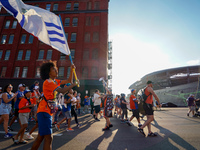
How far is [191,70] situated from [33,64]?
37.1m

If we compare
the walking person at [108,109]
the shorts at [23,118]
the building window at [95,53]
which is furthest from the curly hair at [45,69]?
the building window at [95,53]

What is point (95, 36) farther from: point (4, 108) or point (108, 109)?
point (4, 108)

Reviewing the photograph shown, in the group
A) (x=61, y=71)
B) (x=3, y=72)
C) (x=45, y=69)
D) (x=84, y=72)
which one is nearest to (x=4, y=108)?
(x=45, y=69)

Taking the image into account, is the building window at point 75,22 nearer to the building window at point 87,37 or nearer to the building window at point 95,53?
the building window at point 87,37

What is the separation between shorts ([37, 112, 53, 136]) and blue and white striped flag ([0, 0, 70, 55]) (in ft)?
6.23

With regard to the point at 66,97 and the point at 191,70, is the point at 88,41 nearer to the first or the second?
the point at 66,97

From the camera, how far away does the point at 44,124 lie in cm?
208

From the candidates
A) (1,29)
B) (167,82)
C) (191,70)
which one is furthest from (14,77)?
(191,70)

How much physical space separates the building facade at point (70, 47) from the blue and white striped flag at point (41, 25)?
18.1 meters

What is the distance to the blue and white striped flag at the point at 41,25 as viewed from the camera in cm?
335

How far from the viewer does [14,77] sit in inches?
904

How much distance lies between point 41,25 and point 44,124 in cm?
286

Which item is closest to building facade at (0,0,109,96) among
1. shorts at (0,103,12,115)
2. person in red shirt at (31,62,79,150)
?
shorts at (0,103,12,115)

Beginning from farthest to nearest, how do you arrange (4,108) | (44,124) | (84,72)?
1. (84,72)
2. (4,108)
3. (44,124)
